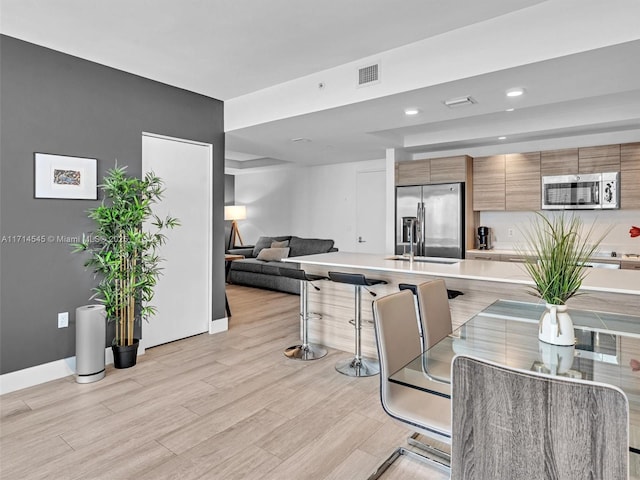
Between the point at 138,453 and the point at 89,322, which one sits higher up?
the point at 89,322

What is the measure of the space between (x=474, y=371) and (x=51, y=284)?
342cm

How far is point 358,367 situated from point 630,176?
3914 mm

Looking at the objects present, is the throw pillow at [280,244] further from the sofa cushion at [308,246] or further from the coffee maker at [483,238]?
the coffee maker at [483,238]

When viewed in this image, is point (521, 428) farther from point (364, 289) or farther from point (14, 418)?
point (14, 418)

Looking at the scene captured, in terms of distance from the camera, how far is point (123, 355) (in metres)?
3.37

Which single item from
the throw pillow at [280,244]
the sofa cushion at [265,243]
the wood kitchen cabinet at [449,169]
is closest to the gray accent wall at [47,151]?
the wood kitchen cabinet at [449,169]

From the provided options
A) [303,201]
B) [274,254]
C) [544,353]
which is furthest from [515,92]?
[303,201]

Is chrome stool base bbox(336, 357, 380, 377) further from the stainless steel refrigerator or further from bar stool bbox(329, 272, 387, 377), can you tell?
the stainless steel refrigerator

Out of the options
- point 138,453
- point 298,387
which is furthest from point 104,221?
point 298,387

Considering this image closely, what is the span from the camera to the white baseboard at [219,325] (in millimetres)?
4401

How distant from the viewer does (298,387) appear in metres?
2.99

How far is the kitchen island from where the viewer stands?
259 cm

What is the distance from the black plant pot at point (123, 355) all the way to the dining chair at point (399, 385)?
2476mm

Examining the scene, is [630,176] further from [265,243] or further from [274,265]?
[265,243]
